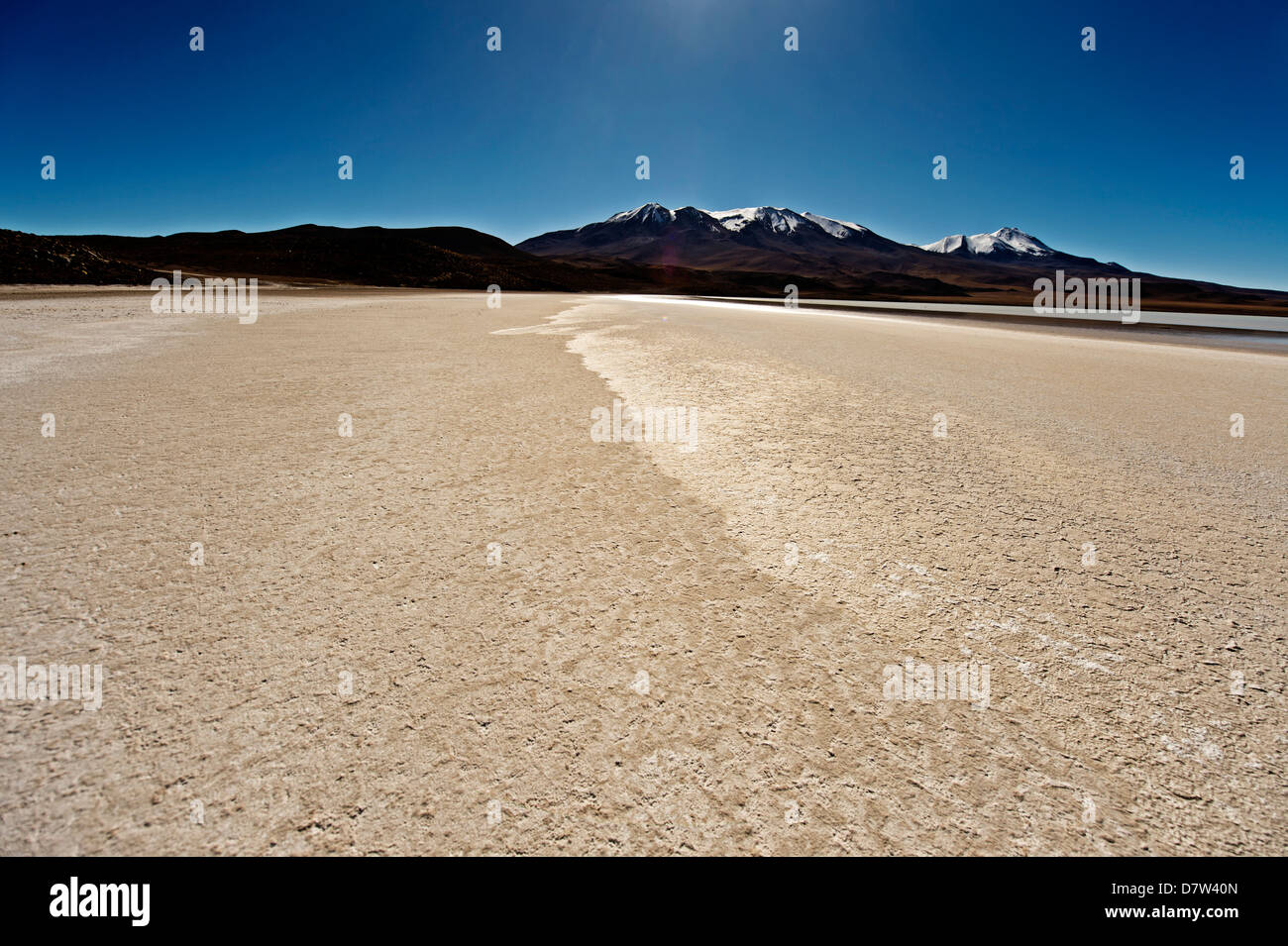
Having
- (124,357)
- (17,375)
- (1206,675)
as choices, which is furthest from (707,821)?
(124,357)

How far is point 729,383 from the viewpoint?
9602 millimetres

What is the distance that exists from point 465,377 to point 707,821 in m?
9.10

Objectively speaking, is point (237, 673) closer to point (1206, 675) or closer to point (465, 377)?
point (1206, 675)
